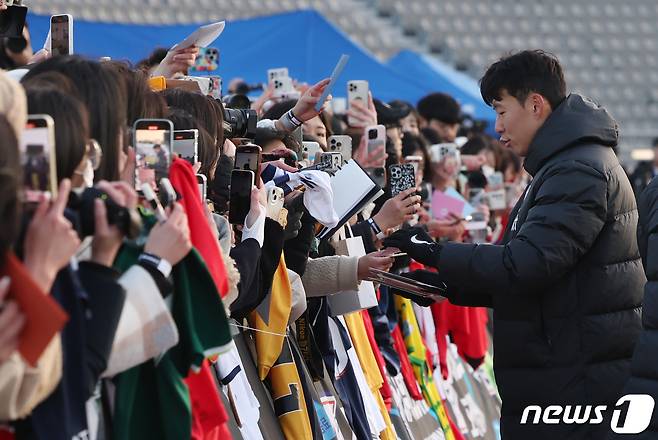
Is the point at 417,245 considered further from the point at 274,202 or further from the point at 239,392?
the point at 239,392

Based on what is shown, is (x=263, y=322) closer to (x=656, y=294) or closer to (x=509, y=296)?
(x=509, y=296)

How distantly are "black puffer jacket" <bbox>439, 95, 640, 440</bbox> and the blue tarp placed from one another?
5510mm

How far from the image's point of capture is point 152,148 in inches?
111

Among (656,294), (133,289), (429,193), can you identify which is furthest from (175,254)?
(429,193)

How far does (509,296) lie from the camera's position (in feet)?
13.9

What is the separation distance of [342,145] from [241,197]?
1819 millimetres

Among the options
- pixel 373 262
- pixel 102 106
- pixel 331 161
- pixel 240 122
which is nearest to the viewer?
pixel 102 106

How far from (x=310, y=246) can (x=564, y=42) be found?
68.3 feet

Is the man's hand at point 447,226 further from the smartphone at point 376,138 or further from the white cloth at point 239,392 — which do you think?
the white cloth at point 239,392

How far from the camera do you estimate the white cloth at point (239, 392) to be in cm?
374

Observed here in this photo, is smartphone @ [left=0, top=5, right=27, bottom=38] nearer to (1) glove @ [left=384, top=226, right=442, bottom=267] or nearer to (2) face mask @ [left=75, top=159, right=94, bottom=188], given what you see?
(2) face mask @ [left=75, top=159, right=94, bottom=188]

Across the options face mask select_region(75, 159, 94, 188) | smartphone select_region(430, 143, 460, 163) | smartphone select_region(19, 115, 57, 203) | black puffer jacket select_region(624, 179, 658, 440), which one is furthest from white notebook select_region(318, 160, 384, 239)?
smartphone select_region(430, 143, 460, 163)

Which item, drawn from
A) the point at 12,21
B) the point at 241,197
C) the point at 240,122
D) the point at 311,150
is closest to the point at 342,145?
the point at 311,150

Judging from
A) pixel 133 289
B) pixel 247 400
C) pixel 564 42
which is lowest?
pixel 564 42
